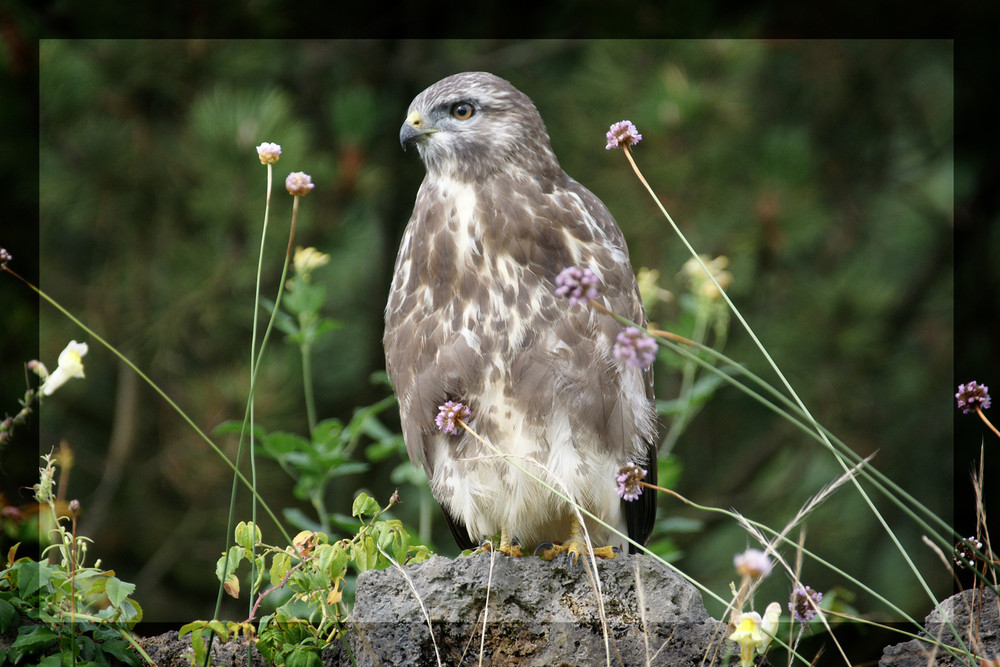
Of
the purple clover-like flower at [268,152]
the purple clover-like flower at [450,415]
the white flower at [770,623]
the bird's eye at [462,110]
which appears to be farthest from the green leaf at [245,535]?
the bird's eye at [462,110]

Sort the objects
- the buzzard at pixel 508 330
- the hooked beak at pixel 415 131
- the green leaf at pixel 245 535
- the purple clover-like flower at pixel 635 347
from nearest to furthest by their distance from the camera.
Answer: the purple clover-like flower at pixel 635 347 → the green leaf at pixel 245 535 → the buzzard at pixel 508 330 → the hooked beak at pixel 415 131

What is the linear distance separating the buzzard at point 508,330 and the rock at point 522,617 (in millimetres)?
325

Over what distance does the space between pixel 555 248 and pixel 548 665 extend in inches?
38.6

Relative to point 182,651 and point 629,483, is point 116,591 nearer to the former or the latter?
point 182,651

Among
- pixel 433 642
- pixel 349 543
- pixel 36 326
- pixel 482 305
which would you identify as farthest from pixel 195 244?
pixel 433 642

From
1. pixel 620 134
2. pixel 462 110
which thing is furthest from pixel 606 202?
pixel 620 134

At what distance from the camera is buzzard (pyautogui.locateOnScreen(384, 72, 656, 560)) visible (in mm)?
2365

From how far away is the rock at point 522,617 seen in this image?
1891mm

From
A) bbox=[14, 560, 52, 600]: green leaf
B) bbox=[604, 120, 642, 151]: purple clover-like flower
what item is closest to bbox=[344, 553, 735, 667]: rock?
bbox=[14, 560, 52, 600]: green leaf

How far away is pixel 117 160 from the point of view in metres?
3.74

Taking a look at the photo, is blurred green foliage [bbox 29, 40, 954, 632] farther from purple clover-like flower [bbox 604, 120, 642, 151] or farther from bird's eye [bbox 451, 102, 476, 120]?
purple clover-like flower [bbox 604, 120, 642, 151]

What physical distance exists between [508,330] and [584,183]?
1873mm

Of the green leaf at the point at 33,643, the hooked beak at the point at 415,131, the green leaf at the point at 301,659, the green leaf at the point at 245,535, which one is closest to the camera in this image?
the green leaf at the point at 33,643

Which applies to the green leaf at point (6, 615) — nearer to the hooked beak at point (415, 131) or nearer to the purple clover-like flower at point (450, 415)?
the purple clover-like flower at point (450, 415)
